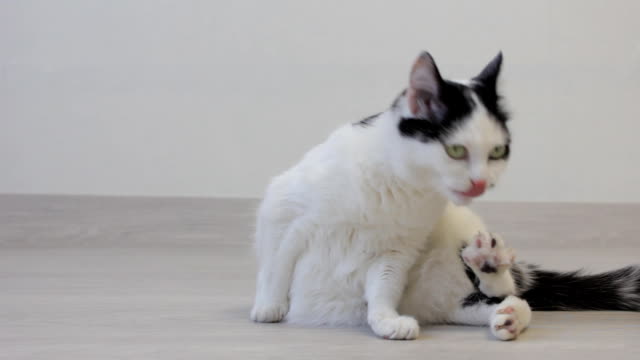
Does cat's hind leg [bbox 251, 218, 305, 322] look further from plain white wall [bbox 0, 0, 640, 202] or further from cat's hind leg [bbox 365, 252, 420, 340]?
plain white wall [bbox 0, 0, 640, 202]

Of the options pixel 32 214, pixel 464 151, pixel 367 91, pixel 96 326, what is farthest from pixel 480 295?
pixel 32 214

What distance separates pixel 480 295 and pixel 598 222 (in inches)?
77.4

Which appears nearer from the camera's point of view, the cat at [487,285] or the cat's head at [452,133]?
the cat's head at [452,133]

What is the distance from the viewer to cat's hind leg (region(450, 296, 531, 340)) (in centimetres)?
147

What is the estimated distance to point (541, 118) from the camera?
3346mm

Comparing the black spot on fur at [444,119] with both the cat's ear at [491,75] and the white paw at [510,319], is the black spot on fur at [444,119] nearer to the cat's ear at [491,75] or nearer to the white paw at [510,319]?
the cat's ear at [491,75]

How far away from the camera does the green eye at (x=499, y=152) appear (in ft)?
4.58

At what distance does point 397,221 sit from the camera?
5.02 ft

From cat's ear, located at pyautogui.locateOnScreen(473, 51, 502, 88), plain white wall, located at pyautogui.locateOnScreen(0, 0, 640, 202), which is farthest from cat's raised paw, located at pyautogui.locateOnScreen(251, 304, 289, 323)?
plain white wall, located at pyautogui.locateOnScreen(0, 0, 640, 202)

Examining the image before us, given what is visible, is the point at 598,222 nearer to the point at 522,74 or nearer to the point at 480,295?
the point at 522,74

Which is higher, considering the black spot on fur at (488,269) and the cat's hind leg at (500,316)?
the black spot on fur at (488,269)

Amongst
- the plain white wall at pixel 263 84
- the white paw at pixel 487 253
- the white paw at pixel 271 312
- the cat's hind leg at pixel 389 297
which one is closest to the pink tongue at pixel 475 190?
the white paw at pixel 487 253

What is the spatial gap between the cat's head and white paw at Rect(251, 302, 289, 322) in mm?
409

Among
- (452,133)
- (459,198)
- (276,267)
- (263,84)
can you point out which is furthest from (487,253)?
(263,84)
